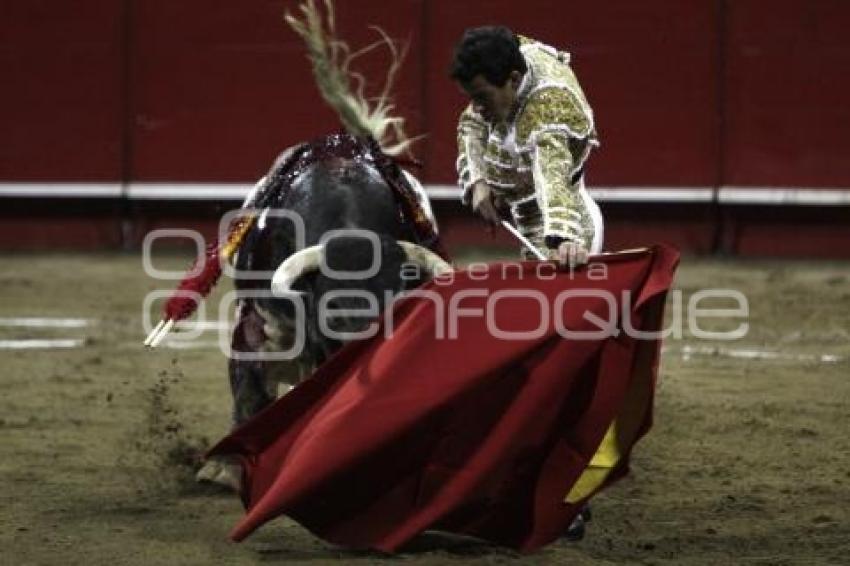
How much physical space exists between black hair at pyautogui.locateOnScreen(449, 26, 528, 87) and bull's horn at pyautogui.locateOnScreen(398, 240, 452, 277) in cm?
38

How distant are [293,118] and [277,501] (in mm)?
5173

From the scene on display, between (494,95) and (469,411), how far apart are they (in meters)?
0.58

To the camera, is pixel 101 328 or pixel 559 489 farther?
pixel 101 328

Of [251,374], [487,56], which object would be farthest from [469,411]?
[251,374]

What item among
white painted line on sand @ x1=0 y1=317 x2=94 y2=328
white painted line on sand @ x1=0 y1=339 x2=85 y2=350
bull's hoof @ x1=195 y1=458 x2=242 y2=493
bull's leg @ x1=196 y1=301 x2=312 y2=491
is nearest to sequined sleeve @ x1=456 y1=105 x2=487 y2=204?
bull's leg @ x1=196 y1=301 x2=312 y2=491

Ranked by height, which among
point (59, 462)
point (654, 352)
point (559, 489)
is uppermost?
point (654, 352)

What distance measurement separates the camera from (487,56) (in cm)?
304

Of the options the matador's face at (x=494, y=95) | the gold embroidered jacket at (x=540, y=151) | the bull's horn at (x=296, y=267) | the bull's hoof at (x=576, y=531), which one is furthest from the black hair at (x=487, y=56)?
the bull's hoof at (x=576, y=531)

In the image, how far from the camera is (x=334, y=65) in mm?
4340

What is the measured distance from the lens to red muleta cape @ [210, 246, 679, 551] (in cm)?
296

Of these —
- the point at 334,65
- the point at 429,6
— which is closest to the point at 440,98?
the point at 429,6

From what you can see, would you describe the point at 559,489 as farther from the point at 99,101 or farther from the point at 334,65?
the point at 99,101

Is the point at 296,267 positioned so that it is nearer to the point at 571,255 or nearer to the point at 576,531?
the point at 571,255

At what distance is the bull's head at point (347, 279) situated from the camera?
3131mm
